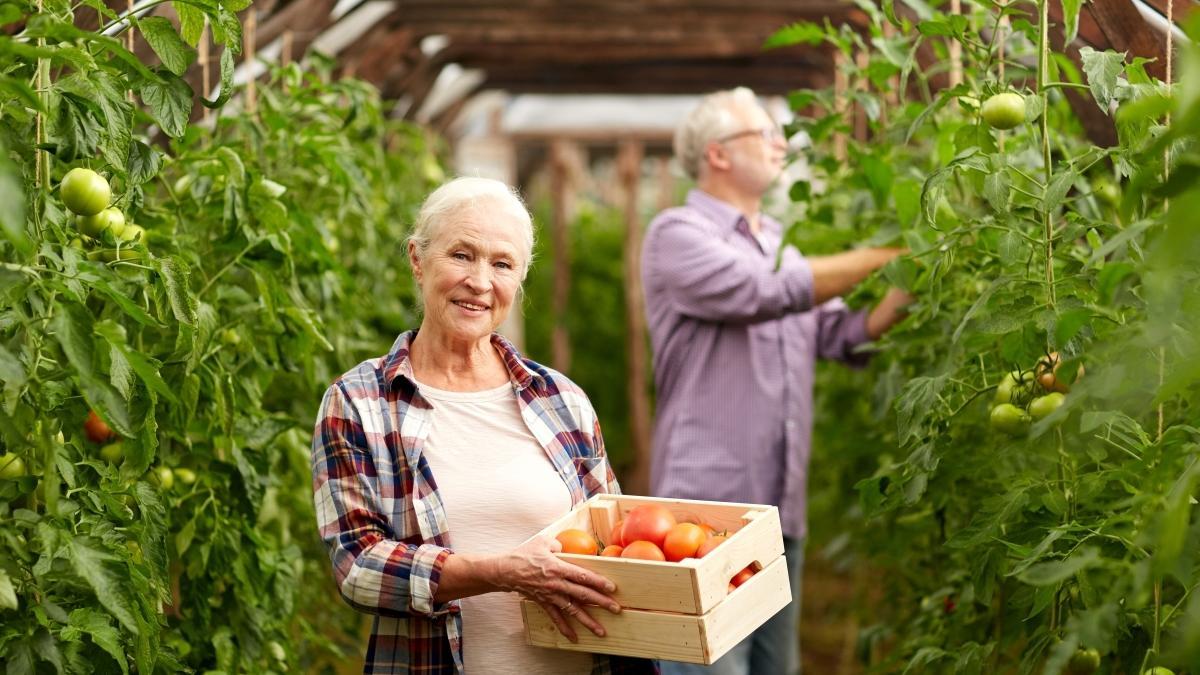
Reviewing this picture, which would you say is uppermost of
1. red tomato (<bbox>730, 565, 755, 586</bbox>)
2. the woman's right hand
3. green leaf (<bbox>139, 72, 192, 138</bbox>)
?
green leaf (<bbox>139, 72, 192, 138</bbox>)

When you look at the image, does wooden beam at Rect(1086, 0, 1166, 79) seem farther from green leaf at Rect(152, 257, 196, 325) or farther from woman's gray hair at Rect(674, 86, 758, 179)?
→ green leaf at Rect(152, 257, 196, 325)

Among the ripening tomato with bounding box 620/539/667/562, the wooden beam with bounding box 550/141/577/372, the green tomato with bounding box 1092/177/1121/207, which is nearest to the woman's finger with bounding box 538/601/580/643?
the ripening tomato with bounding box 620/539/667/562

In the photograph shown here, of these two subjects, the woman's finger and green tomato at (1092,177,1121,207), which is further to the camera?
green tomato at (1092,177,1121,207)

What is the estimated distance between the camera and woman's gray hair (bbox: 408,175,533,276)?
1934 millimetres

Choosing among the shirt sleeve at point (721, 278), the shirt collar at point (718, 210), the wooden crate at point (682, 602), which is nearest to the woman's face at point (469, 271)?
the wooden crate at point (682, 602)

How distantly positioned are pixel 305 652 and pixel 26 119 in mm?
1873

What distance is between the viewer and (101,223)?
1.69 meters

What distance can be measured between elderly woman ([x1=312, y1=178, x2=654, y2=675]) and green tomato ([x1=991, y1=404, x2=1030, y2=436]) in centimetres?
57

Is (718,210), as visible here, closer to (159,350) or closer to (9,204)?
(159,350)

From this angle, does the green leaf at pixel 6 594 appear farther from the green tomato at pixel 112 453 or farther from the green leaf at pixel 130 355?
the green tomato at pixel 112 453

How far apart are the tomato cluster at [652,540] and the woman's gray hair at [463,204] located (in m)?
0.43

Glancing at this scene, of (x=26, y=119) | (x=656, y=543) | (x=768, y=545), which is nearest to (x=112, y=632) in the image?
(x=26, y=119)

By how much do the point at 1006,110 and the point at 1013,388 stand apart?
374 millimetres

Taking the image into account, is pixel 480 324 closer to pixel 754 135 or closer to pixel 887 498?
pixel 887 498
